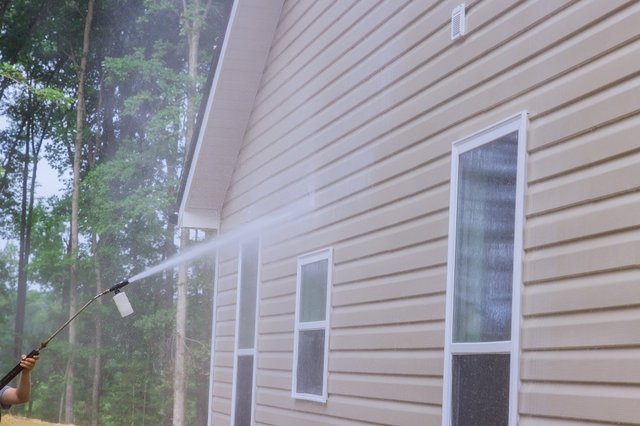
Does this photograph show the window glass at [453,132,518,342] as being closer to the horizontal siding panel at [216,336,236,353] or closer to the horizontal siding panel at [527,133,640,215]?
the horizontal siding panel at [527,133,640,215]

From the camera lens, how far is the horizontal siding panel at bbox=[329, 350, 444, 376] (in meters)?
6.57

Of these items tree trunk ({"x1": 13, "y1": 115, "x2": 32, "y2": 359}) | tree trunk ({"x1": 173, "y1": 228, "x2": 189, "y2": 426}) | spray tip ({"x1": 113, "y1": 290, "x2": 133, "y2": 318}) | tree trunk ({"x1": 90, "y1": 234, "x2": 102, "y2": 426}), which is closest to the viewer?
spray tip ({"x1": 113, "y1": 290, "x2": 133, "y2": 318})

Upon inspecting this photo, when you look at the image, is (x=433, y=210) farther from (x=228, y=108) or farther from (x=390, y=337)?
(x=228, y=108)

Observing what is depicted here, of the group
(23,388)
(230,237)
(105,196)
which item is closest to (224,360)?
(230,237)

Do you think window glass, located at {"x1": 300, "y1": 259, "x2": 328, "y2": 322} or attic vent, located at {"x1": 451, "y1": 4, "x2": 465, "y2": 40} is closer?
attic vent, located at {"x1": 451, "y1": 4, "x2": 465, "y2": 40}

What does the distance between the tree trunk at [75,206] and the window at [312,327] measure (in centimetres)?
2310

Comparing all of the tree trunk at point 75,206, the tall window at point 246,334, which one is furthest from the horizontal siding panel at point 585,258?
the tree trunk at point 75,206

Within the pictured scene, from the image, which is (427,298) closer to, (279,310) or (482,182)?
(482,182)

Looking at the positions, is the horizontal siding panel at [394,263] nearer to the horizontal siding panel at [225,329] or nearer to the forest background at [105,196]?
the horizontal siding panel at [225,329]

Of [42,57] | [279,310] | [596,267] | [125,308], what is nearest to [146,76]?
[42,57]

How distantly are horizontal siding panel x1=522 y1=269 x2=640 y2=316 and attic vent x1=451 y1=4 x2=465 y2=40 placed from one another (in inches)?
74.8

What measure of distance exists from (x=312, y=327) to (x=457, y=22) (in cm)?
335

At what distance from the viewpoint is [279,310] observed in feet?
32.6

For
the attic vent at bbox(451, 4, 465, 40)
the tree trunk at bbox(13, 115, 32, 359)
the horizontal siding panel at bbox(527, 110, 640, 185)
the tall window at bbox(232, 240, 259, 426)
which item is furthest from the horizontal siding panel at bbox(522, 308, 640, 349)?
the tree trunk at bbox(13, 115, 32, 359)
